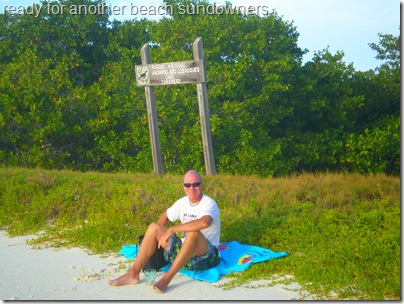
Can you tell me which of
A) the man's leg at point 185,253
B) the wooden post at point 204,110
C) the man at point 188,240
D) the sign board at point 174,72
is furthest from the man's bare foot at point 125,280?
the sign board at point 174,72

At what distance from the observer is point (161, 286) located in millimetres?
5344

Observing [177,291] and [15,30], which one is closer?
[177,291]

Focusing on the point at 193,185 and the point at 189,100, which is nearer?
the point at 193,185

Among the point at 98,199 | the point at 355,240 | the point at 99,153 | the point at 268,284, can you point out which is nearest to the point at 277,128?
the point at 99,153

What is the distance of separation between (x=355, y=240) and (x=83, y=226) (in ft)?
11.9

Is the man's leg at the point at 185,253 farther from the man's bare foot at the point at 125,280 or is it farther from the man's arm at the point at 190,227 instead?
the man's bare foot at the point at 125,280

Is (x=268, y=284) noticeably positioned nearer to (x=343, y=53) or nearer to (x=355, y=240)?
(x=355, y=240)

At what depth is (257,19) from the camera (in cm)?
1930

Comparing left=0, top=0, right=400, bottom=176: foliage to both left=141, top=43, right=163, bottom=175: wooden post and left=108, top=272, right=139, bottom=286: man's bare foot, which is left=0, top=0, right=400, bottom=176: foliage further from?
left=108, top=272, right=139, bottom=286: man's bare foot

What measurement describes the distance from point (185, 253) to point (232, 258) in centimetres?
79

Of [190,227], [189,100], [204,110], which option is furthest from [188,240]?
[189,100]

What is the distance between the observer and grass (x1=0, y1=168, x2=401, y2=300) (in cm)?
558

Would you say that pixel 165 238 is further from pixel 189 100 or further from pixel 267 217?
pixel 189 100

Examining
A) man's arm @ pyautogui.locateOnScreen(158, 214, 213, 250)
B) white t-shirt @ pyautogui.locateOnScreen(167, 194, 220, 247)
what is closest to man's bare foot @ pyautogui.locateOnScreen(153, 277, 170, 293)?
man's arm @ pyautogui.locateOnScreen(158, 214, 213, 250)
